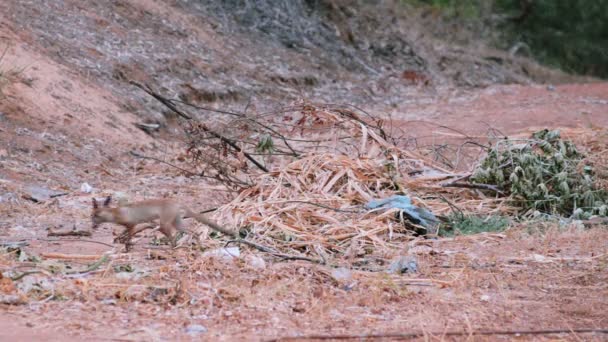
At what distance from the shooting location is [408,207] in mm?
6977

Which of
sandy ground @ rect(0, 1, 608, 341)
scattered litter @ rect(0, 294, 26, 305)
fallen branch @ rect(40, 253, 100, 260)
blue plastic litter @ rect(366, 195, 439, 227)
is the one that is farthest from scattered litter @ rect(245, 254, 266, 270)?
blue plastic litter @ rect(366, 195, 439, 227)

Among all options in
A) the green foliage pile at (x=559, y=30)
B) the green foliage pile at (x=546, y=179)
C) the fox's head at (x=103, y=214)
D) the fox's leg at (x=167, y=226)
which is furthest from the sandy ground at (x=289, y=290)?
the green foliage pile at (x=559, y=30)

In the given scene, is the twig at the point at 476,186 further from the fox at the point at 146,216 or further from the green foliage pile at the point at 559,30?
the green foliage pile at the point at 559,30

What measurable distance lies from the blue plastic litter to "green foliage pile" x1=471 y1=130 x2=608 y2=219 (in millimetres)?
931

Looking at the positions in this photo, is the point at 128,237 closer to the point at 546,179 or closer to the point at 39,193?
the point at 39,193

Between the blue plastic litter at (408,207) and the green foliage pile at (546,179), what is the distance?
3.05 feet

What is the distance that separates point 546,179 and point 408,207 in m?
1.38

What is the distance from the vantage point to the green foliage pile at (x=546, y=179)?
7516 millimetres

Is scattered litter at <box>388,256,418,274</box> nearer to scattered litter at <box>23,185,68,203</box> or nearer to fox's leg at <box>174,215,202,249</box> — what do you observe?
fox's leg at <box>174,215,202,249</box>

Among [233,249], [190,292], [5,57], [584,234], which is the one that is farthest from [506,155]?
[5,57]

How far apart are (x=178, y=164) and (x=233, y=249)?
491cm

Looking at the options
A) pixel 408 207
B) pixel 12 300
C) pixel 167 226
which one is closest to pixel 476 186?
pixel 408 207

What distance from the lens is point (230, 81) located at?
14.9m

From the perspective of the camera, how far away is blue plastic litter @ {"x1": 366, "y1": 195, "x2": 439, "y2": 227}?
6.93 metres
